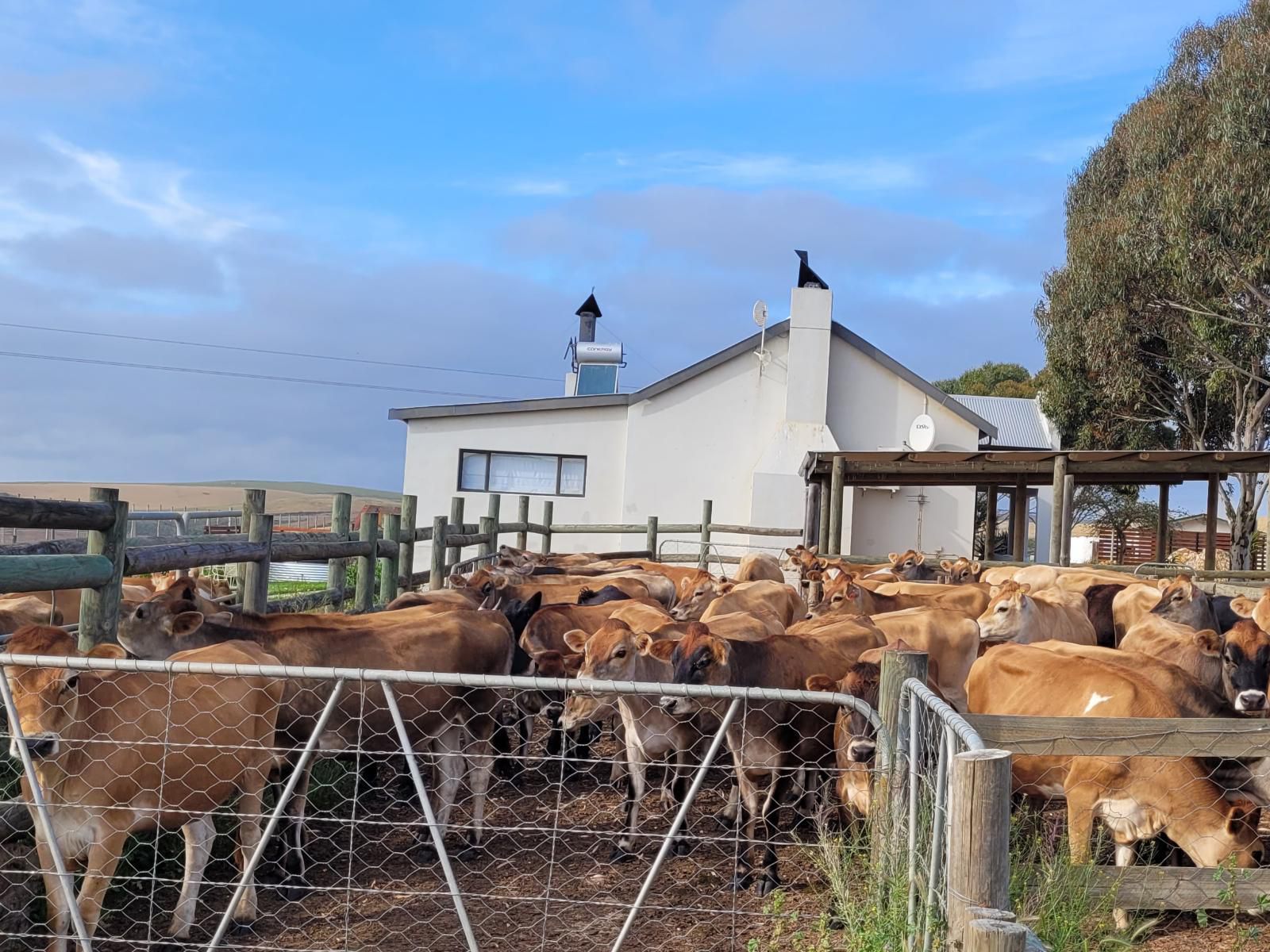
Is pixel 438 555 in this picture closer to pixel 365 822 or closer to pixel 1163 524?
pixel 365 822

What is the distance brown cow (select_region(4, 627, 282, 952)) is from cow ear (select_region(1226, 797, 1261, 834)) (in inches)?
171

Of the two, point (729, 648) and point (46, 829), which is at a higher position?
point (729, 648)

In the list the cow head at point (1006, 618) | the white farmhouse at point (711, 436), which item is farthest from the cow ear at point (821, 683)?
the white farmhouse at point (711, 436)

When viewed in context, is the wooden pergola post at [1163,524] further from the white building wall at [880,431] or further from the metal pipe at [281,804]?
the metal pipe at [281,804]

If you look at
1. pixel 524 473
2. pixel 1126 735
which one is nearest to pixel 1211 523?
pixel 524 473

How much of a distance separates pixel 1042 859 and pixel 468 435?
20757 mm

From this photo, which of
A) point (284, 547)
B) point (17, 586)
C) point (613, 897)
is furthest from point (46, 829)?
point (284, 547)

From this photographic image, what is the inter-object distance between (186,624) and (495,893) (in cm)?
219

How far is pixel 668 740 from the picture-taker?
6969 millimetres

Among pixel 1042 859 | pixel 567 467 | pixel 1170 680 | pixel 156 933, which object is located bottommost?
pixel 156 933

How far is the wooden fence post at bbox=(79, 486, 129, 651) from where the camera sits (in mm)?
5707

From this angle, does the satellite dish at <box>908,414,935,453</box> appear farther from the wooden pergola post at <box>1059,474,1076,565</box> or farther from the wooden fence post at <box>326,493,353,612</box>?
the wooden fence post at <box>326,493,353,612</box>

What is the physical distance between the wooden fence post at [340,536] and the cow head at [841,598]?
4.14m

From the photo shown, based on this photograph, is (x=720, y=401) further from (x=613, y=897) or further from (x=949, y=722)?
(x=949, y=722)
